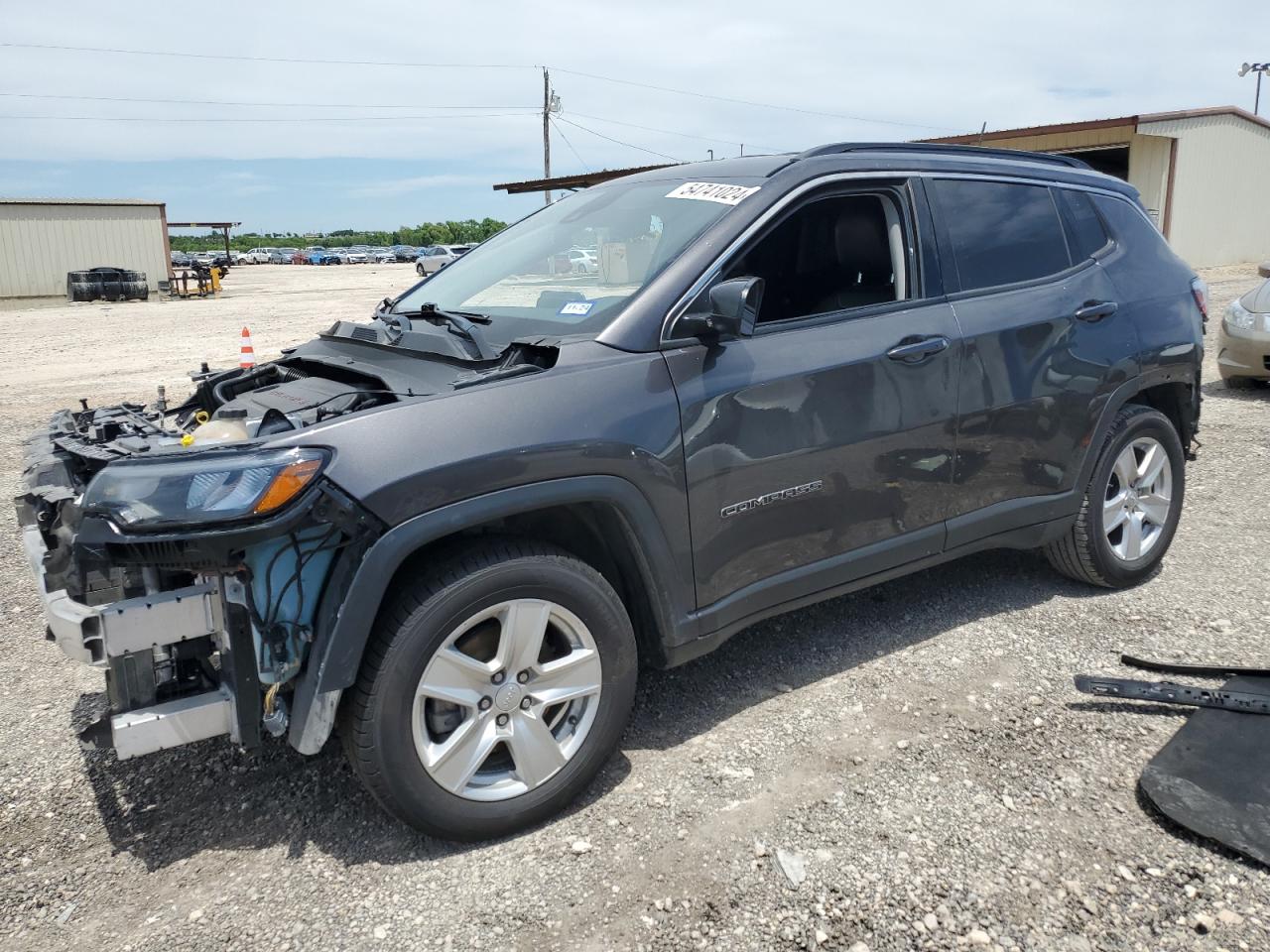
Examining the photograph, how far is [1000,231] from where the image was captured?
158 inches

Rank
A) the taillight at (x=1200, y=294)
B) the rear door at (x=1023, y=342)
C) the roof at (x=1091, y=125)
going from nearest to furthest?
the rear door at (x=1023, y=342) < the taillight at (x=1200, y=294) < the roof at (x=1091, y=125)

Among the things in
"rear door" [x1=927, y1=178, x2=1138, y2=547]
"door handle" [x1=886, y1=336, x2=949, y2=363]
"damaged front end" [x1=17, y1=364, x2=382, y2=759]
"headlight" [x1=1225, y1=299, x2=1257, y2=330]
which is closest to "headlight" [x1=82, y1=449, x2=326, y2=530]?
"damaged front end" [x1=17, y1=364, x2=382, y2=759]

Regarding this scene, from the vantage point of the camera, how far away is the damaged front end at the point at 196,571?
2.44 m

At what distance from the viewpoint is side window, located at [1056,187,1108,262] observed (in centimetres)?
430

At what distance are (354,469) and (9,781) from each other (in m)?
1.79

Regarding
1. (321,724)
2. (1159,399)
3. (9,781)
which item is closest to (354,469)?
(321,724)

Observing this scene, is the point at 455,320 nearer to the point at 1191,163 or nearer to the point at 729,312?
the point at 729,312

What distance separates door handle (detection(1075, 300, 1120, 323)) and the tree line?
94.2 m

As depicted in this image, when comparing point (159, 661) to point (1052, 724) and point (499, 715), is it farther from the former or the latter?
point (1052, 724)

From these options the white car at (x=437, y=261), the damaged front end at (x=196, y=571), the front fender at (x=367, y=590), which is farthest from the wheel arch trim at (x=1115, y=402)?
the damaged front end at (x=196, y=571)

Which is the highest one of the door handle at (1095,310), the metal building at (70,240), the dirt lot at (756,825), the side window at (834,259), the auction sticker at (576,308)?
the metal building at (70,240)

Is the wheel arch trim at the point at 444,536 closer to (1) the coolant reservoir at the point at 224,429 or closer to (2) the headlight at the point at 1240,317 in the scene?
(1) the coolant reservoir at the point at 224,429

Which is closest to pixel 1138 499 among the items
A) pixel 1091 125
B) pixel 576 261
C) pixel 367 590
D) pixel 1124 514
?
pixel 1124 514

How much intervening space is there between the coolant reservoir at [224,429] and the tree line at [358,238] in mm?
95053
